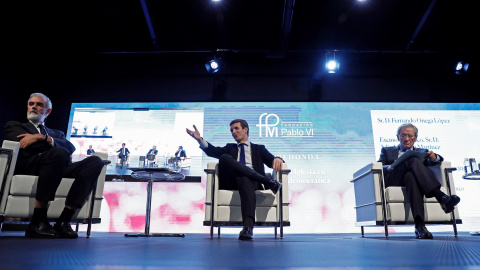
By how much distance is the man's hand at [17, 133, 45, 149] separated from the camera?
241 cm

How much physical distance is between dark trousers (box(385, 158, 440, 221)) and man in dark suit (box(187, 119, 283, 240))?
39.5 inches

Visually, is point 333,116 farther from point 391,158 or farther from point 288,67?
point 391,158

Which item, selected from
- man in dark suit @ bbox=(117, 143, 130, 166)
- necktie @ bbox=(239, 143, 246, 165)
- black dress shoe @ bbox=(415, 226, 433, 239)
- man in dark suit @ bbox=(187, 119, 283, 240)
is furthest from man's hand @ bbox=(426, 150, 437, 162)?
man in dark suit @ bbox=(117, 143, 130, 166)

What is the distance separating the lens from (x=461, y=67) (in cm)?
482

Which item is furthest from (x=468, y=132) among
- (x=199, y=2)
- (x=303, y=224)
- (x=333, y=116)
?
(x=199, y=2)

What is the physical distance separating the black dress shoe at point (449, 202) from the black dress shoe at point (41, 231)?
8.84 ft

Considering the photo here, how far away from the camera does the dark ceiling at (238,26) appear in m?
4.36

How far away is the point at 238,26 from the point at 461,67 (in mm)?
3064

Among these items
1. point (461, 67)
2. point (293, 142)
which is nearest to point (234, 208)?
point (293, 142)

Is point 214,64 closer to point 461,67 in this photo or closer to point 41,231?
point 41,231

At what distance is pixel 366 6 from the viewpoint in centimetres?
438

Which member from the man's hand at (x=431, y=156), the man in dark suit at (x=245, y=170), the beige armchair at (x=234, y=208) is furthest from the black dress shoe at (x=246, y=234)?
the man's hand at (x=431, y=156)

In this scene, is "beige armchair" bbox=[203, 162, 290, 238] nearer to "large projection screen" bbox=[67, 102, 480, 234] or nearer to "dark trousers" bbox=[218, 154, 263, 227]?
"dark trousers" bbox=[218, 154, 263, 227]

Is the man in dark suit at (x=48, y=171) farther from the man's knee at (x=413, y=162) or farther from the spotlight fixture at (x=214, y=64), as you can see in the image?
the spotlight fixture at (x=214, y=64)
